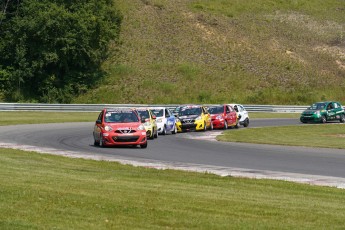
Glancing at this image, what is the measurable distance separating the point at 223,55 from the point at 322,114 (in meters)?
34.4

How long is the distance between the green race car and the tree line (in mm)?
24048

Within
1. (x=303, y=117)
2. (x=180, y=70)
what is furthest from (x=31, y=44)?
(x=303, y=117)

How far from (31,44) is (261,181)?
56303mm

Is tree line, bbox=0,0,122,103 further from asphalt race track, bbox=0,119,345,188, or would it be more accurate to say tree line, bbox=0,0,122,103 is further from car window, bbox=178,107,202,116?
asphalt race track, bbox=0,119,345,188

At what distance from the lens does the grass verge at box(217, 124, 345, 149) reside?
3338 centimetres

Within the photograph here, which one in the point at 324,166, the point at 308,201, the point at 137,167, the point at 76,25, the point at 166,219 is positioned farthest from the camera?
the point at 76,25

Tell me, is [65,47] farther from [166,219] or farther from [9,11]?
[166,219]

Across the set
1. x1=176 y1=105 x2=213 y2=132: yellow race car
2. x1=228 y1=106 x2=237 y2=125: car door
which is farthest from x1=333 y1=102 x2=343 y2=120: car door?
x1=176 y1=105 x2=213 y2=132: yellow race car

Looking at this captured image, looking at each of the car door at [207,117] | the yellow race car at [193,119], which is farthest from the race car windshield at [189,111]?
the car door at [207,117]

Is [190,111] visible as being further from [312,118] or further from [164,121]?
[312,118]

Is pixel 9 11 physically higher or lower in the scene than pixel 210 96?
higher

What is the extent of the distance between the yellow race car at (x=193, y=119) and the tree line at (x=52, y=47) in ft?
92.1

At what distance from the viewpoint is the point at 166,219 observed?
1102 cm

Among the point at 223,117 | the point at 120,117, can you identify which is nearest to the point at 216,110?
the point at 223,117
